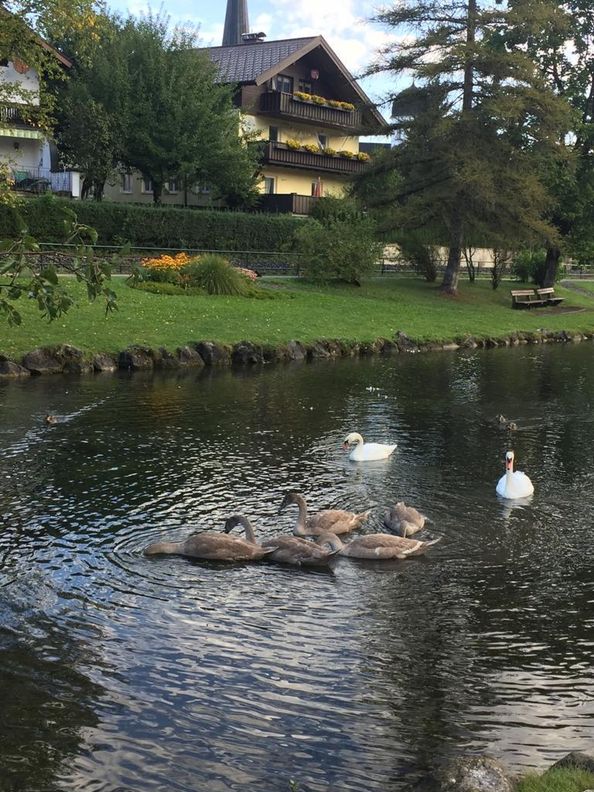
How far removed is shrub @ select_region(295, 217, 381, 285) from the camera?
48.2 metres

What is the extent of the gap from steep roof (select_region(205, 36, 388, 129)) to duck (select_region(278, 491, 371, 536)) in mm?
55267

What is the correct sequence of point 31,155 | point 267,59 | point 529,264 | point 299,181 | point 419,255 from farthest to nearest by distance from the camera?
point 299,181
point 267,59
point 529,264
point 31,155
point 419,255

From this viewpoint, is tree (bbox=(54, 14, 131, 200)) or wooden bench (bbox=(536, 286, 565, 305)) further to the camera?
wooden bench (bbox=(536, 286, 565, 305))

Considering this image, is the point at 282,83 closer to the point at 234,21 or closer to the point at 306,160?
the point at 306,160

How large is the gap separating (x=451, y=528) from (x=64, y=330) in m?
19.9

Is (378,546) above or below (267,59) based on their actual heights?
below

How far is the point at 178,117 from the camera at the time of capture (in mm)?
54656

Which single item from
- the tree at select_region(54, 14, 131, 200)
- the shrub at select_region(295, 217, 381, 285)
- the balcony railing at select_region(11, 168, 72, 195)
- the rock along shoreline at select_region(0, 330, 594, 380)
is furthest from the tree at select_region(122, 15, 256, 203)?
the rock along shoreline at select_region(0, 330, 594, 380)

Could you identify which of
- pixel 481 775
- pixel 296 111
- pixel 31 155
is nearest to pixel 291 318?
pixel 481 775

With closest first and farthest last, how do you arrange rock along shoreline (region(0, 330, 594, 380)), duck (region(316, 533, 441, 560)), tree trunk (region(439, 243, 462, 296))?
duck (region(316, 533, 441, 560)) → rock along shoreline (region(0, 330, 594, 380)) → tree trunk (region(439, 243, 462, 296))

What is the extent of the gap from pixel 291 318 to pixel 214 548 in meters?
26.1

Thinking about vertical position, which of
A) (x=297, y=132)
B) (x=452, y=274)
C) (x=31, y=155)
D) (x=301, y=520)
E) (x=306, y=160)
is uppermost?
(x=297, y=132)

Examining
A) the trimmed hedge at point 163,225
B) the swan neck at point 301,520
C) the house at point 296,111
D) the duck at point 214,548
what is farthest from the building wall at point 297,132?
the duck at point 214,548

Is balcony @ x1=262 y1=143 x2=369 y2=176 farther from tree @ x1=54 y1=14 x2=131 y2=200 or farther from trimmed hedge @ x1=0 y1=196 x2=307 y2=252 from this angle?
tree @ x1=54 y1=14 x2=131 y2=200
